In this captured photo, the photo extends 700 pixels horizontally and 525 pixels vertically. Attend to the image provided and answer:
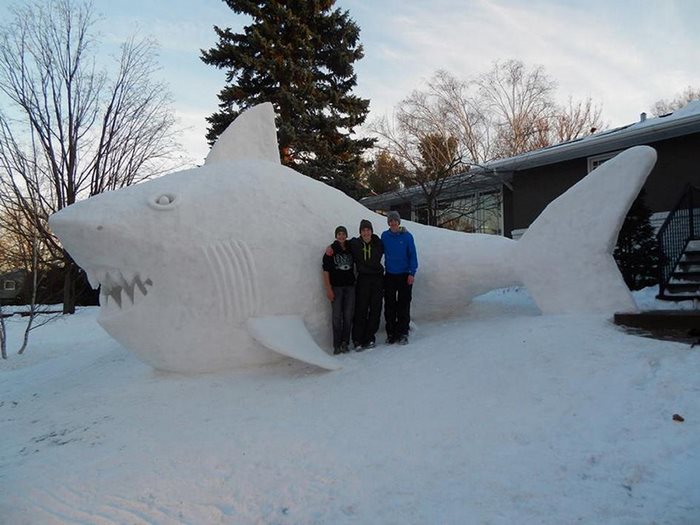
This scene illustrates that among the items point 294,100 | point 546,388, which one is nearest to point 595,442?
point 546,388

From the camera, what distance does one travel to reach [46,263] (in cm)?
1523

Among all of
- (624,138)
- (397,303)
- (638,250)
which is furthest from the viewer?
(624,138)

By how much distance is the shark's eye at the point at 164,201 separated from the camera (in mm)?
4934

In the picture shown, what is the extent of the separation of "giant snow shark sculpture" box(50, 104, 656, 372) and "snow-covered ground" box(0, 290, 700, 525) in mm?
390

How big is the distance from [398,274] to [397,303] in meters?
0.36

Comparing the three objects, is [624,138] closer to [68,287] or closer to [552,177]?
[552,177]

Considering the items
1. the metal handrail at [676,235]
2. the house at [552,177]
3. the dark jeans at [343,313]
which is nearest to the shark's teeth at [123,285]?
the dark jeans at [343,313]

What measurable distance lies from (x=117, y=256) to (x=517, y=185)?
1300 centimetres

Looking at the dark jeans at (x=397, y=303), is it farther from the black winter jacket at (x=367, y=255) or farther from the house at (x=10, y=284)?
the house at (x=10, y=284)

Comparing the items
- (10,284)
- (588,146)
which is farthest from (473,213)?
(10,284)

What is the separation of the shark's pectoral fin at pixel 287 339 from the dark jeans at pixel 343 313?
0.46 m

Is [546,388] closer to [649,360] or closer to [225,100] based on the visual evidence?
[649,360]

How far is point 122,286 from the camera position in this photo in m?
5.06

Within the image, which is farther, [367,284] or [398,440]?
[367,284]
